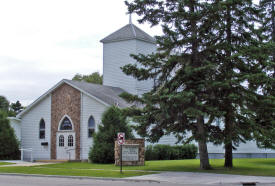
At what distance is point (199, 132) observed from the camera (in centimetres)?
2255

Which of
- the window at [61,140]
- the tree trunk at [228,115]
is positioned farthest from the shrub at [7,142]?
the tree trunk at [228,115]

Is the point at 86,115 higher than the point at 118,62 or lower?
lower

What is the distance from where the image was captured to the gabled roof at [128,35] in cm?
4003

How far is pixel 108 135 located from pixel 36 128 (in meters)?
10.5

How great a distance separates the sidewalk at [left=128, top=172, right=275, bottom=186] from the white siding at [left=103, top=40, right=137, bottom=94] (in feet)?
63.2

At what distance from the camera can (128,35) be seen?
40.1 meters

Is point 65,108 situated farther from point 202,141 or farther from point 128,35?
point 202,141

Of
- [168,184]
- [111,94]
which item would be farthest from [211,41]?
[111,94]

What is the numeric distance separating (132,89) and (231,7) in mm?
17314

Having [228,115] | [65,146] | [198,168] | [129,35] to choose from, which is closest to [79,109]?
[65,146]

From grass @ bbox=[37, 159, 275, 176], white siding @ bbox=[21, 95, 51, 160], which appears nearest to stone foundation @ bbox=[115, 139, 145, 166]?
grass @ bbox=[37, 159, 275, 176]

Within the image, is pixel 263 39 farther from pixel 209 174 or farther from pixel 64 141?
pixel 64 141

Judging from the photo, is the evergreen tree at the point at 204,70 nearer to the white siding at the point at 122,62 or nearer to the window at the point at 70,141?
the window at the point at 70,141

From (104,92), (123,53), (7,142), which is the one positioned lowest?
(7,142)
